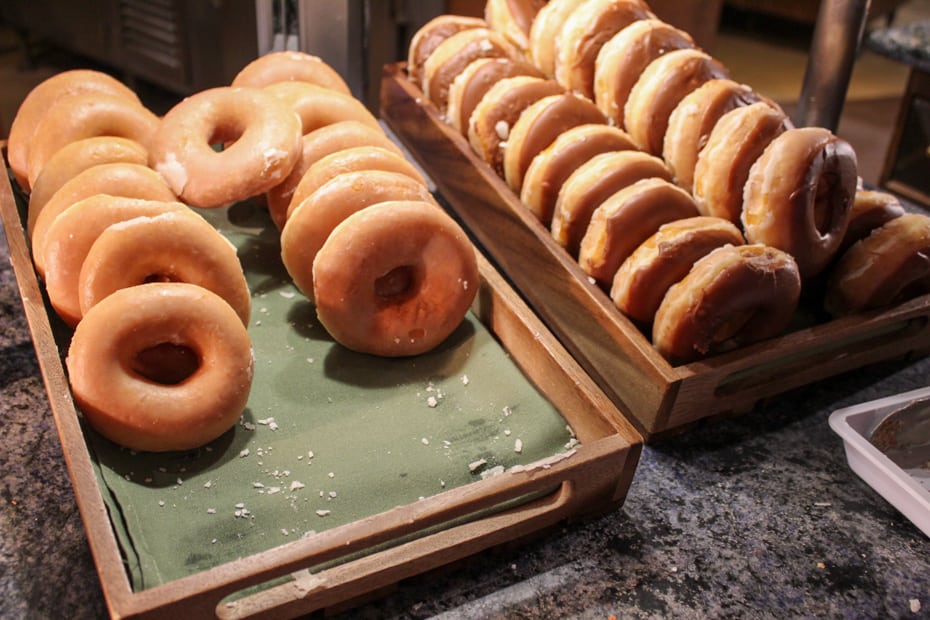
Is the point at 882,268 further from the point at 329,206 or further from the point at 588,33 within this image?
the point at 329,206

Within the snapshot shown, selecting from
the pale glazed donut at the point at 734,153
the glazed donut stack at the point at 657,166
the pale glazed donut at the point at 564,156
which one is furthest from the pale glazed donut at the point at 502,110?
the pale glazed donut at the point at 734,153

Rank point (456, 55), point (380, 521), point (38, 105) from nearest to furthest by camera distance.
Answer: point (380, 521)
point (38, 105)
point (456, 55)

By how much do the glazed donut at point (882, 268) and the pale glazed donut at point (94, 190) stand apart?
1086 mm

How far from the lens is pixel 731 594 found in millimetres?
1048

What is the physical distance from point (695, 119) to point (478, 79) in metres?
0.47

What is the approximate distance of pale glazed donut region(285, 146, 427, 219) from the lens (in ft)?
4.41

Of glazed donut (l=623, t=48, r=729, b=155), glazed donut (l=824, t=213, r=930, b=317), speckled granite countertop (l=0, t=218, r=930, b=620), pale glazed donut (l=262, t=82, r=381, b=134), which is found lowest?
speckled granite countertop (l=0, t=218, r=930, b=620)

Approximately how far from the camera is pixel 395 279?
1.30 meters

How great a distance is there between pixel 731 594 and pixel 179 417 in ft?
2.38

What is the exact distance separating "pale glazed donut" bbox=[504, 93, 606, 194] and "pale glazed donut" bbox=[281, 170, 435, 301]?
0.30 metres

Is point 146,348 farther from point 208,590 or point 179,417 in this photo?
point 208,590

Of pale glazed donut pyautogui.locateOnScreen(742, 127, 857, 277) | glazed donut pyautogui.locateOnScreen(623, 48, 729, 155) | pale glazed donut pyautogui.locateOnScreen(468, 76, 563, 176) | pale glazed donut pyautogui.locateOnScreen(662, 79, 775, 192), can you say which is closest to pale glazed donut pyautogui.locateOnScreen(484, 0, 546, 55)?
pale glazed donut pyautogui.locateOnScreen(468, 76, 563, 176)

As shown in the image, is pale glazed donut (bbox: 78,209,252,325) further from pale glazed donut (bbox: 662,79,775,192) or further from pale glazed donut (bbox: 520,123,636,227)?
pale glazed donut (bbox: 662,79,775,192)

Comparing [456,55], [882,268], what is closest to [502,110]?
[456,55]
